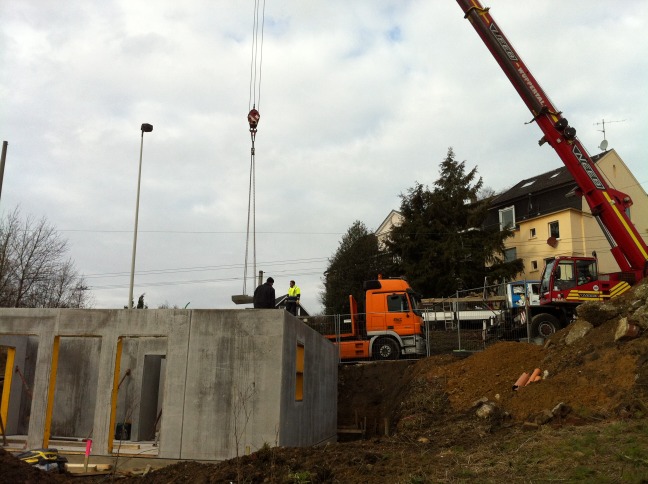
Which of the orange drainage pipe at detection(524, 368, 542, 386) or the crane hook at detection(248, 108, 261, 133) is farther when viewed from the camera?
the orange drainage pipe at detection(524, 368, 542, 386)

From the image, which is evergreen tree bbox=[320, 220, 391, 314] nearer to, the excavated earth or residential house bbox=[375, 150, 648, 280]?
residential house bbox=[375, 150, 648, 280]

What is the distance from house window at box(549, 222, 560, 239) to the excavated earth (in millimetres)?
18127

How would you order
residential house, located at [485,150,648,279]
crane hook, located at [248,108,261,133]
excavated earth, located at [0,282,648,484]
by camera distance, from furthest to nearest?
residential house, located at [485,150,648,279]
crane hook, located at [248,108,261,133]
excavated earth, located at [0,282,648,484]

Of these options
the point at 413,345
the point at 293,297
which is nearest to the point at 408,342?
the point at 413,345

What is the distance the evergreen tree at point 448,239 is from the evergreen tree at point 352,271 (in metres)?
3.52

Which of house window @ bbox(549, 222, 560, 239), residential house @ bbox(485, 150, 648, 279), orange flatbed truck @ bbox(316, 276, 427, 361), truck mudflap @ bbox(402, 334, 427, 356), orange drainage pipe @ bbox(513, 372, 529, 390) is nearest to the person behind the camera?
orange drainage pipe @ bbox(513, 372, 529, 390)

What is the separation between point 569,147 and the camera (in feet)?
57.9

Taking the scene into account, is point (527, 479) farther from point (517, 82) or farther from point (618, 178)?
point (618, 178)

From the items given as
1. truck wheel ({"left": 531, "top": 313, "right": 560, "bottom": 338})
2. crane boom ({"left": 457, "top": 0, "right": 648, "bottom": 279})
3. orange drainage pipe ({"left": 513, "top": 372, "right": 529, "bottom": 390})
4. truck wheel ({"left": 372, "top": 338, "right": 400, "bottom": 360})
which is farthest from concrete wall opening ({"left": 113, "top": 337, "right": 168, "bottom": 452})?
truck wheel ({"left": 531, "top": 313, "right": 560, "bottom": 338})

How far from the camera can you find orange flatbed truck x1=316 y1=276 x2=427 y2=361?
66.5 feet

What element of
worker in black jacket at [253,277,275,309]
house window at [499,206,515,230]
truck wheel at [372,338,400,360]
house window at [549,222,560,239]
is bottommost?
truck wheel at [372,338,400,360]

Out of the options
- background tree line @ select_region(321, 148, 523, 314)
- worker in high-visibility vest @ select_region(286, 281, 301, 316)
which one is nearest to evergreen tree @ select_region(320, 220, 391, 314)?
background tree line @ select_region(321, 148, 523, 314)

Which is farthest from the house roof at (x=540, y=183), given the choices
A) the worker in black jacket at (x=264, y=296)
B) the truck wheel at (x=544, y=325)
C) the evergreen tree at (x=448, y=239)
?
the worker in black jacket at (x=264, y=296)

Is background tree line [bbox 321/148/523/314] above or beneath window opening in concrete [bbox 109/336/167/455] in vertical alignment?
above
